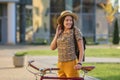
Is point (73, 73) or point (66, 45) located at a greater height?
point (66, 45)

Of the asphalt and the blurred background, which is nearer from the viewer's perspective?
the asphalt

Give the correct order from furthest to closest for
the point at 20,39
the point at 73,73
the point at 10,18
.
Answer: the point at 20,39 → the point at 10,18 → the point at 73,73

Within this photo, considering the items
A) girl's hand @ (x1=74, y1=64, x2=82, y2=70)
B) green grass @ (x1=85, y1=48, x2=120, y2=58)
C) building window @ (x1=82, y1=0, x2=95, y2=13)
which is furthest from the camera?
building window @ (x1=82, y1=0, x2=95, y2=13)

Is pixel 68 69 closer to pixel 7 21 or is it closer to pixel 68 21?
pixel 68 21

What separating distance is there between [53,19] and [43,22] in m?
1.14

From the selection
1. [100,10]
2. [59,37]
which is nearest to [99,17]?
[100,10]

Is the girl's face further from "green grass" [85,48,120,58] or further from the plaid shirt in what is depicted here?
"green grass" [85,48,120,58]

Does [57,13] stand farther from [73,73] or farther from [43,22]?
[73,73]

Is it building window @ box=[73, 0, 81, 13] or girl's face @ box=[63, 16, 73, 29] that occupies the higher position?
building window @ box=[73, 0, 81, 13]

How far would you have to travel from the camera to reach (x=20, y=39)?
49.7m

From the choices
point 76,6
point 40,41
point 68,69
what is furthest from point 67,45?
point 76,6

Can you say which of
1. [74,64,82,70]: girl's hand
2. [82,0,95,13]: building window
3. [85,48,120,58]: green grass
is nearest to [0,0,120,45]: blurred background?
[82,0,95,13]: building window

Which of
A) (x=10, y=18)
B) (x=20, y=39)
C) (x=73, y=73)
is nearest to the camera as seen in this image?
(x=73, y=73)

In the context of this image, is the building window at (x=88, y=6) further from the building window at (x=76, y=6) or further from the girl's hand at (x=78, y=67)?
the girl's hand at (x=78, y=67)
